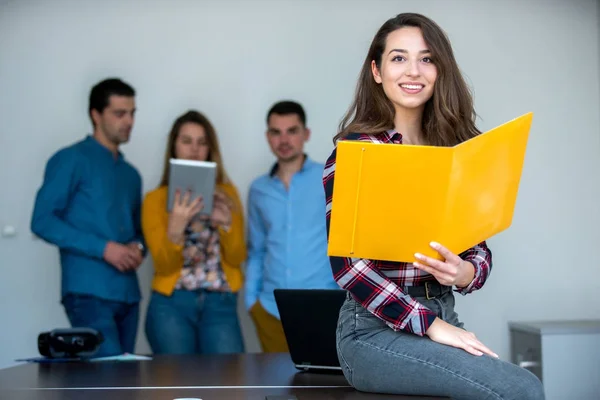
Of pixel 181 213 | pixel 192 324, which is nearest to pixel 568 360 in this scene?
pixel 192 324

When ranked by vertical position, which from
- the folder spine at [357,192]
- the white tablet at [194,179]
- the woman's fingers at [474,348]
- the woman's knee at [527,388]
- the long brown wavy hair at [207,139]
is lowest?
the woman's knee at [527,388]

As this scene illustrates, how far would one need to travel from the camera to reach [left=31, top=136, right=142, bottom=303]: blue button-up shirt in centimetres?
359

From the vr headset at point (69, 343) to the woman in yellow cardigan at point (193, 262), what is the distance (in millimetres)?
1020

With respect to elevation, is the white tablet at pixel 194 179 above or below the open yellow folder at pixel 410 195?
above

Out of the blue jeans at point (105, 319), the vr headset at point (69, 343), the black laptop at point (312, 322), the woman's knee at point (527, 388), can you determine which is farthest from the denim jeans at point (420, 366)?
the blue jeans at point (105, 319)

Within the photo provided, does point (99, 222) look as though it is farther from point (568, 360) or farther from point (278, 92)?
point (568, 360)

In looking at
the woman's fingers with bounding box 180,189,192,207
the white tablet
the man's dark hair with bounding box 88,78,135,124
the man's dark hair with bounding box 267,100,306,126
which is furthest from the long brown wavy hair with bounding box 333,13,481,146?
the man's dark hair with bounding box 88,78,135,124

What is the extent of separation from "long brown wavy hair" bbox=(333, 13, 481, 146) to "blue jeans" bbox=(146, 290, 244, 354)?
1.96 m

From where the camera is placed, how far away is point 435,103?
182 cm

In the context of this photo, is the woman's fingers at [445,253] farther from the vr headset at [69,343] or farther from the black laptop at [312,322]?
the vr headset at [69,343]

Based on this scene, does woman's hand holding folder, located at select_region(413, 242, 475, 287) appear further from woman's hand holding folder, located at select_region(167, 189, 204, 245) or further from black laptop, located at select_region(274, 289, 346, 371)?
woman's hand holding folder, located at select_region(167, 189, 204, 245)

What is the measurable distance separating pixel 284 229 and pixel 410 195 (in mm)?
2423

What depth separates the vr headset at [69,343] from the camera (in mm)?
2523

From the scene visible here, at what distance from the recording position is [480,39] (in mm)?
4754
